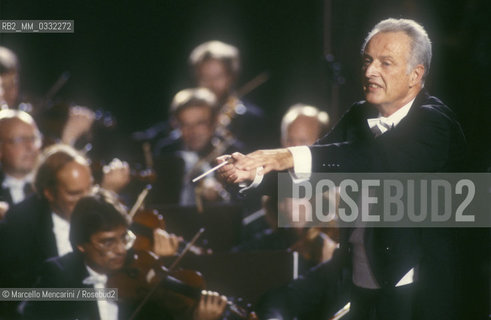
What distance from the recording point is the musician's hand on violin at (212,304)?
283cm

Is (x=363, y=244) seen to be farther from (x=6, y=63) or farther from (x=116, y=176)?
(x=6, y=63)

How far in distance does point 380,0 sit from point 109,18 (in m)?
2.76

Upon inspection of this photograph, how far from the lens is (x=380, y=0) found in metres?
3.33

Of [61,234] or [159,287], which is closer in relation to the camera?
[159,287]

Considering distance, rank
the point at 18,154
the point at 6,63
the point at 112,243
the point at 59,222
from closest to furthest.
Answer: the point at 112,243 → the point at 59,222 → the point at 18,154 → the point at 6,63

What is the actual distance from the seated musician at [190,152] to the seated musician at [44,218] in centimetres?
59

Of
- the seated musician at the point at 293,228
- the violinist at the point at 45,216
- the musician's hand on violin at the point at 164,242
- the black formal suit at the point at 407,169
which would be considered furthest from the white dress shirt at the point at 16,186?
the black formal suit at the point at 407,169

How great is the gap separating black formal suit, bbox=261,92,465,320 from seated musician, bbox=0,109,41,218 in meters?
2.14

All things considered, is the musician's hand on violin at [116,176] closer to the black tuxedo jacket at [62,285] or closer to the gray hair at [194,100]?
the gray hair at [194,100]

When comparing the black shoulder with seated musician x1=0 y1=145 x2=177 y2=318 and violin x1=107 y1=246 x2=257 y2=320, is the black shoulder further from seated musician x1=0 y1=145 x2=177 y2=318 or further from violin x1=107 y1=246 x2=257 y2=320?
violin x1=107 y1=246 x2=257 y2=320

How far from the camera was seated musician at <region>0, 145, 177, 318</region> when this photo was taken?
125 inches

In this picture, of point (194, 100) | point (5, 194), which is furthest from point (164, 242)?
point (194, 100)

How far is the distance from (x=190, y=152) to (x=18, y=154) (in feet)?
3.39

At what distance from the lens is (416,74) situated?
212 cm
